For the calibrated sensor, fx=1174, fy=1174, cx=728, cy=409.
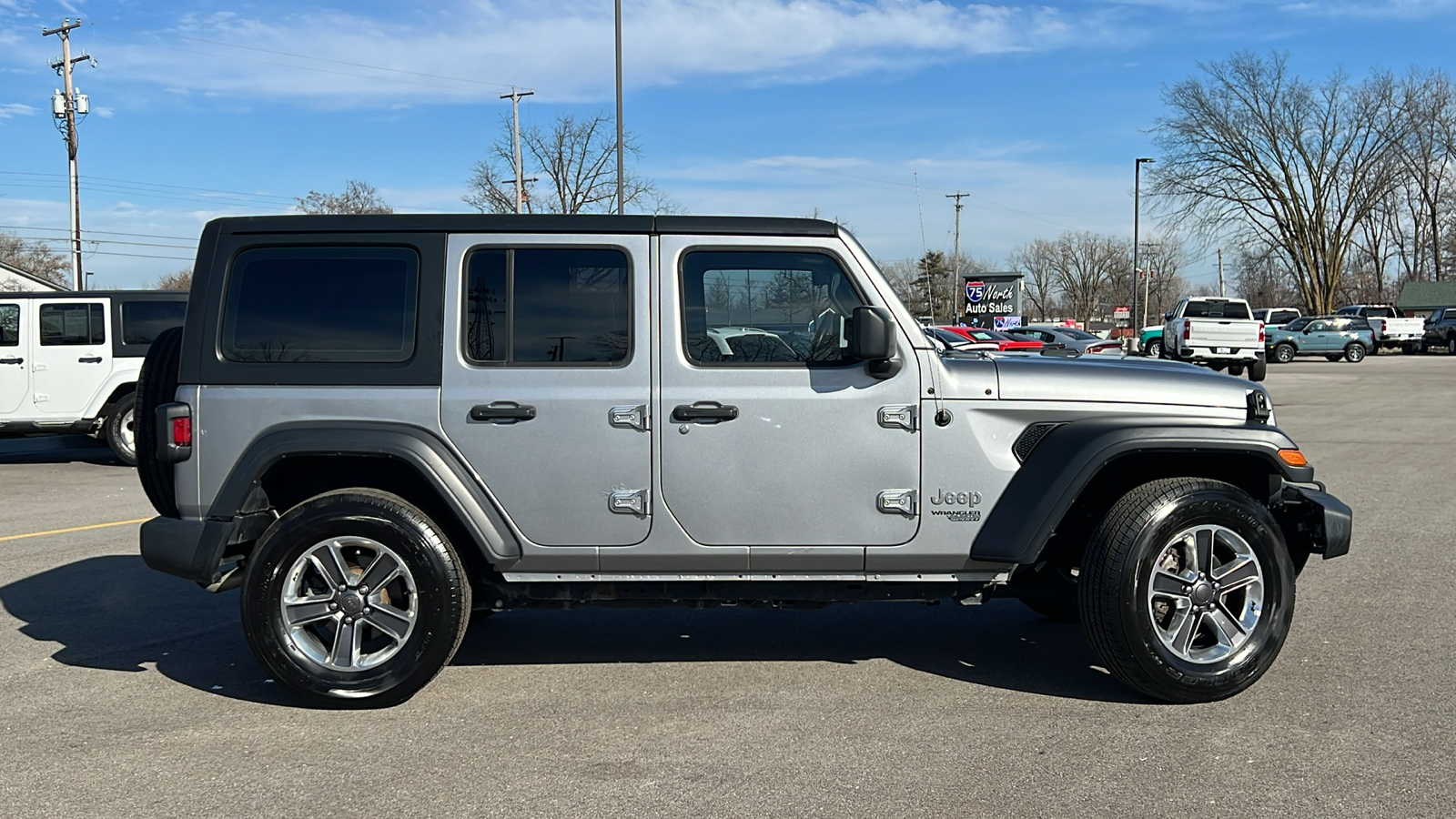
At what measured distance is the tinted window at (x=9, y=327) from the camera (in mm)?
13422

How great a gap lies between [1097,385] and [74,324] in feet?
41.4

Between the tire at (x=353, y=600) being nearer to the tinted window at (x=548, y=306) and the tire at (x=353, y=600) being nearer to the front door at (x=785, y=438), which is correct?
the tinted window at (x=548, y=306)

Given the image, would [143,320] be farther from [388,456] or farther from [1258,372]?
[1258,372]

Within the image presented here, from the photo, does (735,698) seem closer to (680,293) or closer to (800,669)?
(800,669)

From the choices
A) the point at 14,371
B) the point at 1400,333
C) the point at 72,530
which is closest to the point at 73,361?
the point at 14,371

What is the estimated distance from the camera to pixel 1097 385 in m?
4.84

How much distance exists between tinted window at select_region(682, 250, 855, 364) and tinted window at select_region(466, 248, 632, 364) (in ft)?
0.97

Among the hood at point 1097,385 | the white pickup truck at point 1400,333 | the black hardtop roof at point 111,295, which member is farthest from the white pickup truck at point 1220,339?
the hood at point 1097,385

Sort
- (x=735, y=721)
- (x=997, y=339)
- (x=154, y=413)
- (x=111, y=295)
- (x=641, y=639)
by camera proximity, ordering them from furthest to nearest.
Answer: (x=997, y=339), (x=111, y=295), (x=641, y=639), (x=154, y=413), (x=735, y=721)

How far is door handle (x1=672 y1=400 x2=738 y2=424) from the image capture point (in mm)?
4766

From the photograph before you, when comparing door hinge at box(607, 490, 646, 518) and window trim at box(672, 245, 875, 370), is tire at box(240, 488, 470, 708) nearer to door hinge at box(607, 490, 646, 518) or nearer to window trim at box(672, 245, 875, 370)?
door hinge at box(607, 490, 646, 518)

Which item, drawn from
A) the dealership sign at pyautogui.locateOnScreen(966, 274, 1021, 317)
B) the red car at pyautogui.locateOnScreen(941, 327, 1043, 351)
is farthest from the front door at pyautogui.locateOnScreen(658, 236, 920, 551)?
the dealership sign at pyautogui.locateOnScreen(966, 274, 1021, 317)

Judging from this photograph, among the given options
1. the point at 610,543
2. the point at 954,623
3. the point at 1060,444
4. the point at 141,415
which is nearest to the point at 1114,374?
the point at 1060,444

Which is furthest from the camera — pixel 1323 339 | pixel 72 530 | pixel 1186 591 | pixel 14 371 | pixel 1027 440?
pixel 1323 339
